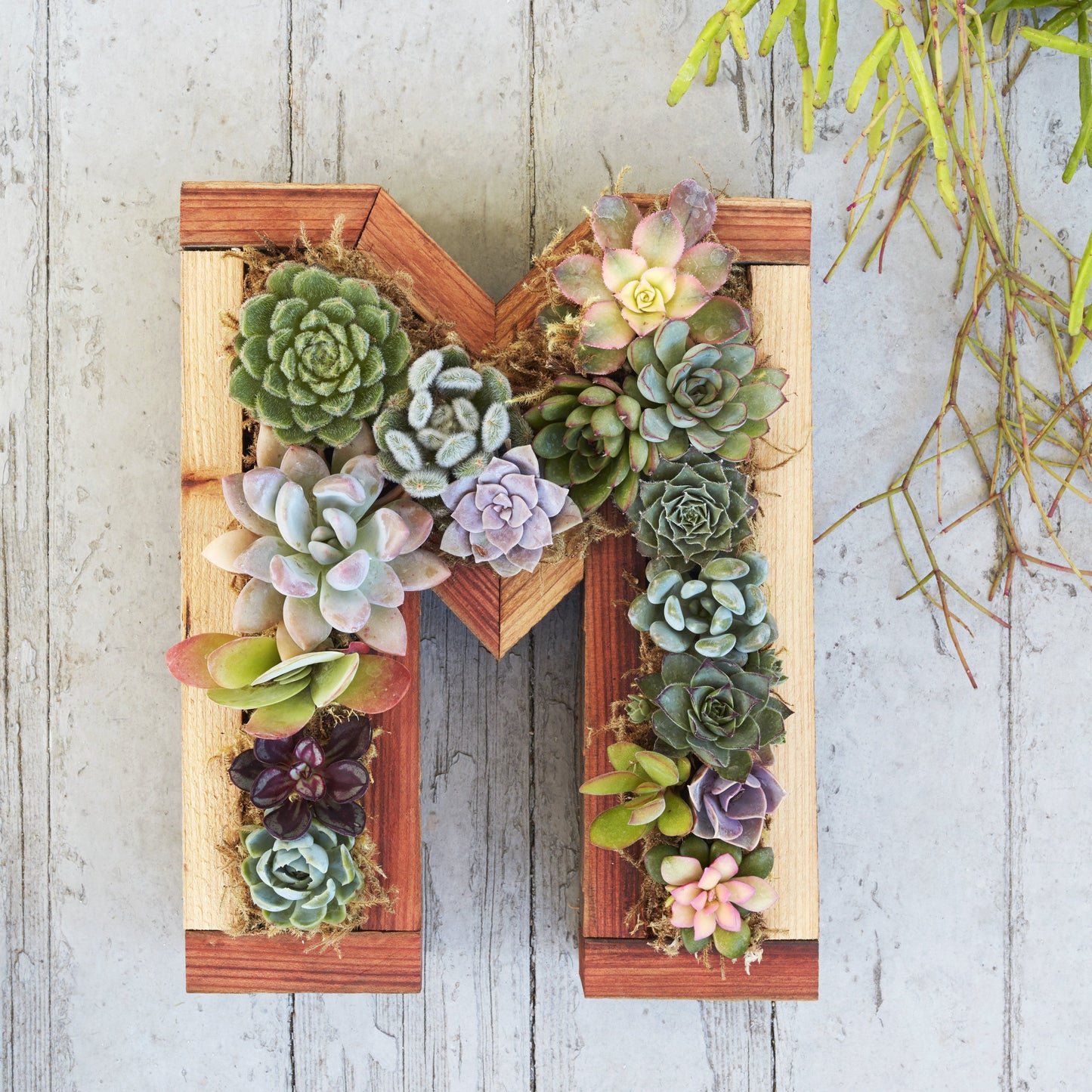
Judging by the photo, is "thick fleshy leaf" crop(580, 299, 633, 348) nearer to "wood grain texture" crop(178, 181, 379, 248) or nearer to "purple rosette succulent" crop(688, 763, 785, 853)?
"wood grain texture" crop(178, 181, 379, 248)

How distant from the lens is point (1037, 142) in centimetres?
102

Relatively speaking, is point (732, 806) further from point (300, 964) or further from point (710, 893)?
point (300, 964)

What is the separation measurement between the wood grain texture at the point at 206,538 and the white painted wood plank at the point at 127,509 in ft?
0.52

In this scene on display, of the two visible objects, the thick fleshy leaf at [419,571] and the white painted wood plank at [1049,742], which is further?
the white painted wood plank at [1049,742]

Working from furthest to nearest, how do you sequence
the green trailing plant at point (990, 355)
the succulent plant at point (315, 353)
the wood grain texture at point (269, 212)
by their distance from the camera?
1. the green trailing plant at point (990, 355)
2. the wood grain texture at point (269, 212)
3. the succulent plant at point (315, 353)

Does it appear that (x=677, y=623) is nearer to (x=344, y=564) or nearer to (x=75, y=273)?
(x=344, y=564)

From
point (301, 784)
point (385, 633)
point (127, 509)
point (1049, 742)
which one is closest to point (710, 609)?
point (385, 633)

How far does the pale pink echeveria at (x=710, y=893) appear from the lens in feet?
2.61

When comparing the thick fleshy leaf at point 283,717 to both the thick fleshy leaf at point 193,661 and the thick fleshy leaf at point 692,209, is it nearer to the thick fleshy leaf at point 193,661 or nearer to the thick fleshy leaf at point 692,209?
the thick fleshy leaf at point 193,661

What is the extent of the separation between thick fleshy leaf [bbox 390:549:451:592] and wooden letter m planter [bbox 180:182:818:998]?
6 cm

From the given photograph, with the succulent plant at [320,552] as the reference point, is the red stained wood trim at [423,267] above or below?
above

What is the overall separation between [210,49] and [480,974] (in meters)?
1.13

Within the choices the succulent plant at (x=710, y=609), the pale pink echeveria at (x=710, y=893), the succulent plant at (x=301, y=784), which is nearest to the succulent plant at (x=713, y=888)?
the pale pink echeveria at (x=710, y=893)

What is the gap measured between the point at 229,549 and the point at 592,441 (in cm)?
35
